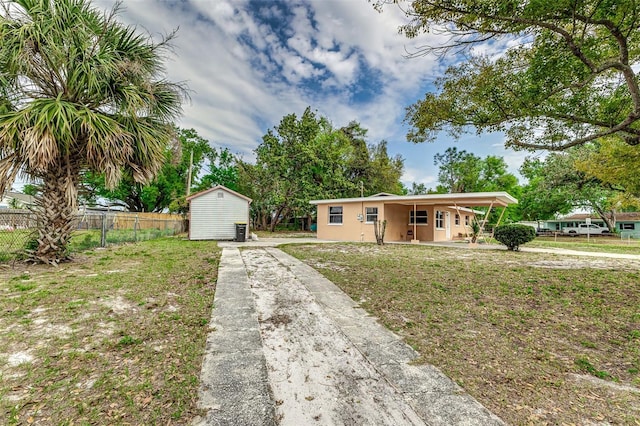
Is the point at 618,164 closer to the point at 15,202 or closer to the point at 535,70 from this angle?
the point at 535,70

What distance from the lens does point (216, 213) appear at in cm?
1471

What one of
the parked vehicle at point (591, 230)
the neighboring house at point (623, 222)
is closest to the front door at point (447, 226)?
the parked vehicle at point (591, 230)

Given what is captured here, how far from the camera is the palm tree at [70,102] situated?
5.39m

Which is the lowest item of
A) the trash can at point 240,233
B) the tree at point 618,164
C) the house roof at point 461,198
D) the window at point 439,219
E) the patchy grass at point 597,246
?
the patchy grass at point 597,246

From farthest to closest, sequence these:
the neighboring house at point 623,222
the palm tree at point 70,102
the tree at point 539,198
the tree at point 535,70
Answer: the neighboring house at point 623,222 < the tree at point 539,198 < the palm tree at point 70,102 < the tree at point 535,70

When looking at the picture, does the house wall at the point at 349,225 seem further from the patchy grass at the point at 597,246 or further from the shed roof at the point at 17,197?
the shed roof at the point at 17,197

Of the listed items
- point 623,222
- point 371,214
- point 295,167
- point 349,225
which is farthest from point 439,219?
point 623,222

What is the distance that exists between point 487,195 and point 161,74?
41.2 ft

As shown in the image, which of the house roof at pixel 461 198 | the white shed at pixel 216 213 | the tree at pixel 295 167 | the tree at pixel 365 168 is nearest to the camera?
the house roof at pixel 461 198

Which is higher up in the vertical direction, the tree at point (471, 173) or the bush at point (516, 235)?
the tree at point (471, 173)

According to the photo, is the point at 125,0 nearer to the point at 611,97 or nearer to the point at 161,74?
the point at 161,74

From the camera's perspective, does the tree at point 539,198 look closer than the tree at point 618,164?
No

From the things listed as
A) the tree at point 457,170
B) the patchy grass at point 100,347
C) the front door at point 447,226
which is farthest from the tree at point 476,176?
the patchy grass at point 100,347

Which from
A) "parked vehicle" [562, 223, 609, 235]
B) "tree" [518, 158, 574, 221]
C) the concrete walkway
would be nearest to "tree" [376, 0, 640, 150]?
the concrete walkway
